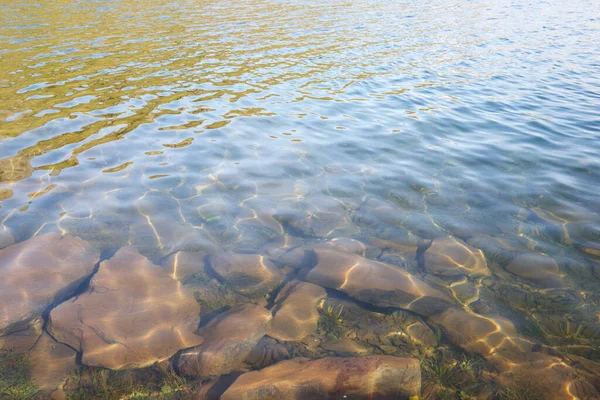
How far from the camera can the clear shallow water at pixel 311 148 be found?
5836mm

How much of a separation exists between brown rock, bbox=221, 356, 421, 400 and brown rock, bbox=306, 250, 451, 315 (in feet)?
3.28

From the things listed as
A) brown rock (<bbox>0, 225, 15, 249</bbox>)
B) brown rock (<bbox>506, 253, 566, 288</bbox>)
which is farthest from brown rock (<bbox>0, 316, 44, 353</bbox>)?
brown rock (<bbox>506, 253, 566, 288</bbox>)

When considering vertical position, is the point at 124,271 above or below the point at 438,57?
above

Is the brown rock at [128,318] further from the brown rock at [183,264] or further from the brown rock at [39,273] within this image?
the brown rock at [39,273]

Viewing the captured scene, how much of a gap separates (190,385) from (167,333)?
27.3 inches

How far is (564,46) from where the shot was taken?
60.3ft

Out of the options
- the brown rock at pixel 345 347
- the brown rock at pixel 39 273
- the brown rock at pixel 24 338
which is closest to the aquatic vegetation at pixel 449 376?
the brown rock at pixel 345 347

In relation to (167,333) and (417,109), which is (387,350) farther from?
(417,109)

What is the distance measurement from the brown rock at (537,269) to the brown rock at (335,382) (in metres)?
2.22

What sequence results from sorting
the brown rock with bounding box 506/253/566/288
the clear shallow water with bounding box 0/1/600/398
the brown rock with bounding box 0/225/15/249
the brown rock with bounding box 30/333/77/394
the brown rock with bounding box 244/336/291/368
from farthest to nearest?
the clear shallow water with bounding box 0/1/600/398 < the brown rock with bounding box 0/225/15/249 < the brown rock with bounding box 506/253/566/288 < the brown rock with bounding box 244/336/291/368 < the brown rock with bounding box 30/333/77/394

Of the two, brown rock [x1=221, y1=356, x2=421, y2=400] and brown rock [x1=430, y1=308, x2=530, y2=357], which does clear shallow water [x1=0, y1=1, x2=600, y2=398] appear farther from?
brown rock [x1=221, y1=356, x2=421, y2=400]

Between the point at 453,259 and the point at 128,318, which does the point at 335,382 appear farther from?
the point at 453,259

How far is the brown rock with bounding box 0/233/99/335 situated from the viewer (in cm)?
434

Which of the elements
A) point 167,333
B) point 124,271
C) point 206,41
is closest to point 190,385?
point 167,333
